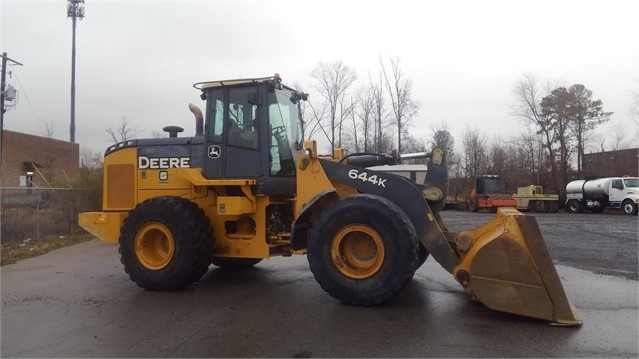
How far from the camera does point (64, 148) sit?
133 ft

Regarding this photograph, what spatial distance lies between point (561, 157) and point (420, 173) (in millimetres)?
22444

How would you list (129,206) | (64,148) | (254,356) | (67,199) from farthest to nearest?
(64,148) < (67,199) < (129,206) < (254,356)

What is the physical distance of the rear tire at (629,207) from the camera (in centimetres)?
2595

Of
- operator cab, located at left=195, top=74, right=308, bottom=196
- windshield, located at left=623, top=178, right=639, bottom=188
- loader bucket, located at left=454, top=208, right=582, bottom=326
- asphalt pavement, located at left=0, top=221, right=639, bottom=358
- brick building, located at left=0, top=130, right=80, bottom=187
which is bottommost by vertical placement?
asphalt pavement, located at left=0, top=221, right=639, bottom=358

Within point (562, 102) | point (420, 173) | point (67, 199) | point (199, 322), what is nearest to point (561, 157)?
point (562, 102)

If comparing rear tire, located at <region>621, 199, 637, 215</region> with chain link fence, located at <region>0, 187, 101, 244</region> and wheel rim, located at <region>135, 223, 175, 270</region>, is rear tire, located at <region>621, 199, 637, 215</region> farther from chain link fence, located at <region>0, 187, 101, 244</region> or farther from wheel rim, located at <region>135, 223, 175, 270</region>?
wheel rim, located at <region>135, 223, 175, 270</region>

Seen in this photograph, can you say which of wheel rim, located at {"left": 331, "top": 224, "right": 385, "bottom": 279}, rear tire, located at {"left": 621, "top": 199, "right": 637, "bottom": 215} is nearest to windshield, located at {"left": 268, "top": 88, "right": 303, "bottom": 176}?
Result: wheel rim, located at {"left": 331, "top": 224, "right": 385, "bottom": 279}

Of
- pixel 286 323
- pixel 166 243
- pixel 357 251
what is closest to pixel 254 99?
pixel 166 243

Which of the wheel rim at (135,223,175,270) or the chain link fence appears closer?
the wheel rim at (135,223,175,270)

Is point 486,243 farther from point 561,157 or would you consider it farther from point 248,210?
point 561,157

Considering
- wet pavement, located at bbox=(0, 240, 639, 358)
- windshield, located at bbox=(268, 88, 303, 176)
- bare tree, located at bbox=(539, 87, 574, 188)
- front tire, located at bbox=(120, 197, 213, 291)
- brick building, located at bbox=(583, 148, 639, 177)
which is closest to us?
wet pavement, located at bbox=(0, 240, 639, 358)

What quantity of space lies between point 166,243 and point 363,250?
125 inches

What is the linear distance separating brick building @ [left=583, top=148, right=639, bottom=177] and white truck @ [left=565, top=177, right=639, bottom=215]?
997cm

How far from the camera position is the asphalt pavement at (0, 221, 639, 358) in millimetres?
4293
